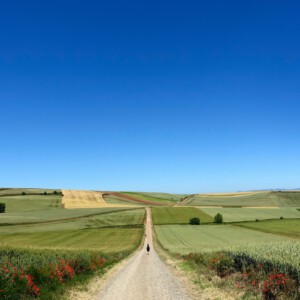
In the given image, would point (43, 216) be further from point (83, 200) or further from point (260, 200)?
point (260, 200)

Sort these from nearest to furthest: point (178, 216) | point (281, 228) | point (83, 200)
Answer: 1. point (281, 228)
2. point (178, 216)
3. point (83, 200)

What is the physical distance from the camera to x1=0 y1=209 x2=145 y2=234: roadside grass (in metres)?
88.1

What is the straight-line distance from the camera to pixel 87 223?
10231 centimetres

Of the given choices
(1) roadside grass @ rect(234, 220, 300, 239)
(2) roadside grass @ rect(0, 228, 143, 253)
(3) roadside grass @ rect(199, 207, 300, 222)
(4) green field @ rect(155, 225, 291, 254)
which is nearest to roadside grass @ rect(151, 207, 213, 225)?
(3) roadside grass @ rect(199, 207, 300, 222)

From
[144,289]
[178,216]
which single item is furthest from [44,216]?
[144,289]

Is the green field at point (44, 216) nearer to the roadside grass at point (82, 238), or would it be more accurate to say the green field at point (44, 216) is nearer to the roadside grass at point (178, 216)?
the roadside grass at point (178, 216)

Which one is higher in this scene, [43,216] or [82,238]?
[43,216]

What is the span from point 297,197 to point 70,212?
4498 inches

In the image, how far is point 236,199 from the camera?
623ft

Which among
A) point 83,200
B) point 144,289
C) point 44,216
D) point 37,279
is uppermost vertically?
point 83,200

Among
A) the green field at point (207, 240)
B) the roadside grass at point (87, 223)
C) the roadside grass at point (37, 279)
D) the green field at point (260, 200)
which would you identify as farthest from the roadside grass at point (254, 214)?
the roadside grass at point (37, 279)

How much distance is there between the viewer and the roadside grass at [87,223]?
289ft

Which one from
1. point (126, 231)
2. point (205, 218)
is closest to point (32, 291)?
point (126, 231)

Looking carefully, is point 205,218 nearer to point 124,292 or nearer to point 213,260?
point 213,260
